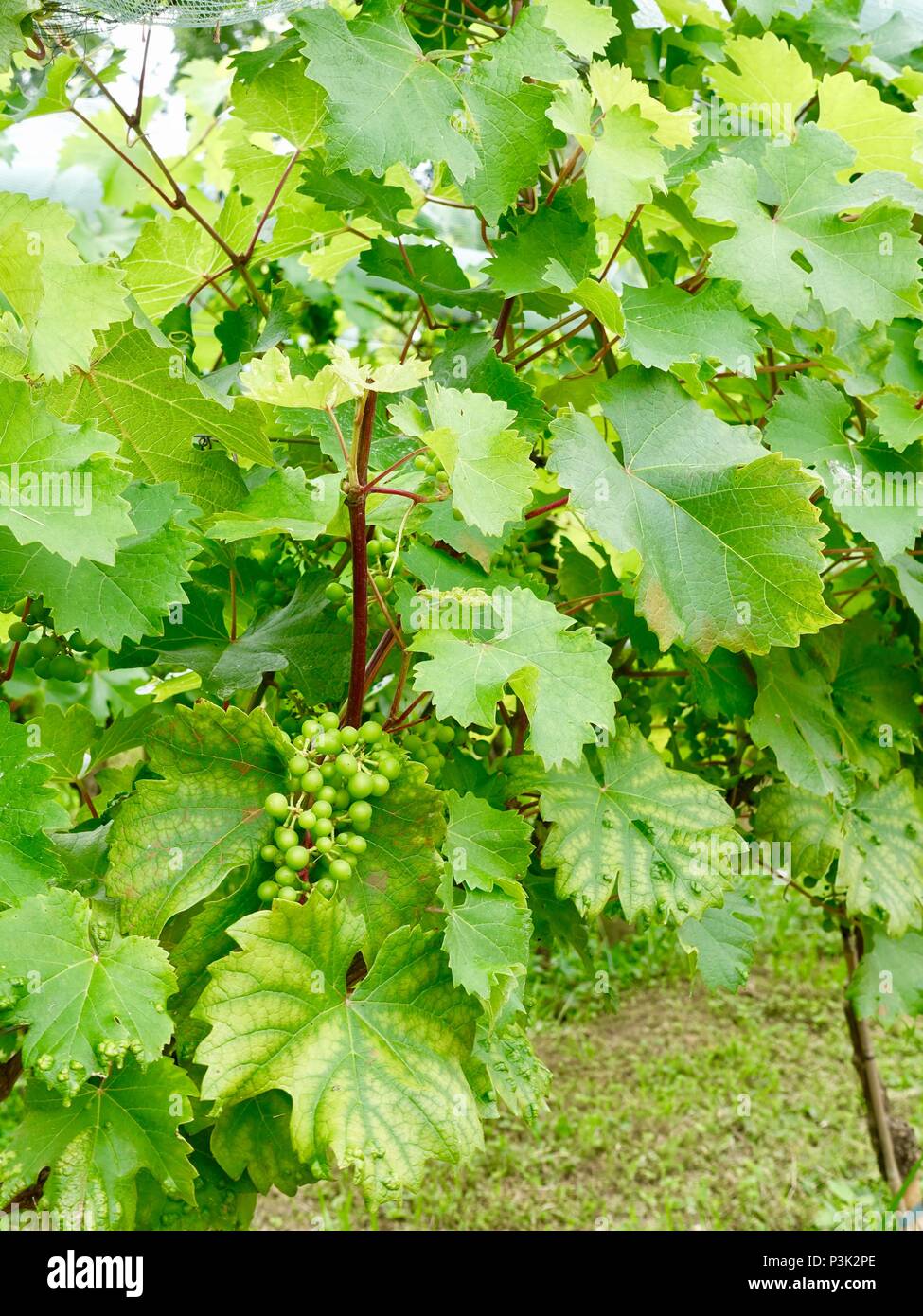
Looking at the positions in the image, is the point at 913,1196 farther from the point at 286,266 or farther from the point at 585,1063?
the point at 286,266

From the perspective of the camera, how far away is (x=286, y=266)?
246 cm

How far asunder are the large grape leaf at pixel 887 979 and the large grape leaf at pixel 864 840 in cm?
14

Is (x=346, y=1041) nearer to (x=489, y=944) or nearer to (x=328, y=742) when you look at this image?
(x=489, y=944)

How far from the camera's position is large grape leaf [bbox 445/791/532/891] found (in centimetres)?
104

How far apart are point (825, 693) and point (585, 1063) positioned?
2.24 metres

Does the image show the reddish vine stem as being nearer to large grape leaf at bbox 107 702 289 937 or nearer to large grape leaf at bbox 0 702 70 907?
large grape leaf at bbox 107 702 289 937

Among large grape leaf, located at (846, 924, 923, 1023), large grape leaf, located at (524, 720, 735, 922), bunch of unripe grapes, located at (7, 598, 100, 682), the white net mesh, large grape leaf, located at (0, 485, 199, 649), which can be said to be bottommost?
large grape leaf, located at (846, 924, 923, 1023)

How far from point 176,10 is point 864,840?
54.9 inches

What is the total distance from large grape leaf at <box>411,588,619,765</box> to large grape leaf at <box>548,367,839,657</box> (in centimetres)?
12

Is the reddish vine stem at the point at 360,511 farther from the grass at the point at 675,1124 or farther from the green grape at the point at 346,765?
the grass at the point at 675,1124

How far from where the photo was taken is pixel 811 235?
1.24m

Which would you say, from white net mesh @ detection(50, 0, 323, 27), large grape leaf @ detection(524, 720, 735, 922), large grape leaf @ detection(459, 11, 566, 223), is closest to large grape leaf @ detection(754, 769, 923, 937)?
large grape leaf @ detection(524, 720, 735, 922)
